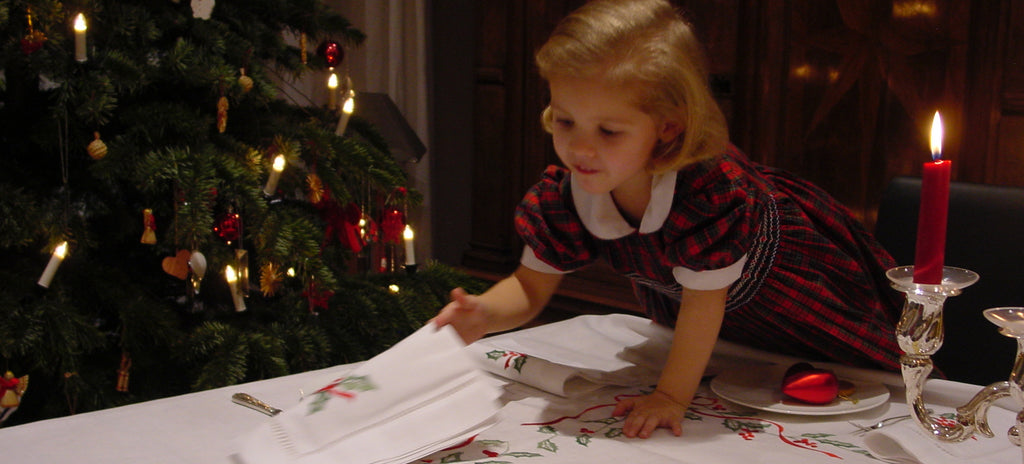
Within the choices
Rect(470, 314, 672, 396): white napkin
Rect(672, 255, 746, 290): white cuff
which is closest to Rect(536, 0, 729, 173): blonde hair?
Rect(672, 255, 746, 290): white cuff

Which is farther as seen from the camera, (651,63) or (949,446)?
(651,63)

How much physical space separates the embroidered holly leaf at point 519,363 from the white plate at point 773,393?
217mm

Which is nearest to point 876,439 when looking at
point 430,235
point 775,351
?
point 775,351

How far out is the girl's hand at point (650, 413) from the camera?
2.84 feet

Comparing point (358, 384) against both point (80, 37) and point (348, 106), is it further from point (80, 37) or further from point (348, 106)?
point (348, 106)

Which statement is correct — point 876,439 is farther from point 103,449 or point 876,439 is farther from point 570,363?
point 103,449

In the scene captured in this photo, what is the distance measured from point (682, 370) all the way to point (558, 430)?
6.9 inches

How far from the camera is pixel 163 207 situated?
4.91 ft

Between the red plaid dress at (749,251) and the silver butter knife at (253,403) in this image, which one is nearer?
the silver butter knife at (253,403)

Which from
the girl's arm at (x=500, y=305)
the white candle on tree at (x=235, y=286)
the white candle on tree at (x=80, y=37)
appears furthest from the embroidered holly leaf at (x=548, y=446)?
the white candle on tree at (x=80, y=37)

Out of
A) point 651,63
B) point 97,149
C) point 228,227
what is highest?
point 651,63

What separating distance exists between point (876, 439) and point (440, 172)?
9.55 ft

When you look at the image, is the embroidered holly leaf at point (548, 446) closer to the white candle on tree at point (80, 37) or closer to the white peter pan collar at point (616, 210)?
the white peter pan collar at point (616, 210)

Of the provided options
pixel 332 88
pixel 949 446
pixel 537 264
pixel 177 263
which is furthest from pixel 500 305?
pixel 332 88
